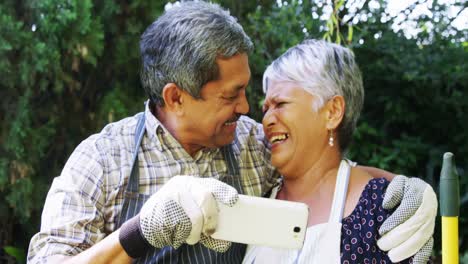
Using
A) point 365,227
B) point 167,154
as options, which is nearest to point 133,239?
point 167,154

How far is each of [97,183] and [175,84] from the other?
13.9 inches

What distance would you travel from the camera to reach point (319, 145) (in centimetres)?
202

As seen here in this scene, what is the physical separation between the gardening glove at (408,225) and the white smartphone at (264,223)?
12.8 inches

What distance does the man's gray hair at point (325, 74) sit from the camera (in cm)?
197

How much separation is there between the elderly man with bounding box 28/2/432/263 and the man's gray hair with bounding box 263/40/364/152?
0.48ft

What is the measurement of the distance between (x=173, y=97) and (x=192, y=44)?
17 centimetres

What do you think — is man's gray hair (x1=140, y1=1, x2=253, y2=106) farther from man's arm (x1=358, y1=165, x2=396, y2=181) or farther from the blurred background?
the blurred background

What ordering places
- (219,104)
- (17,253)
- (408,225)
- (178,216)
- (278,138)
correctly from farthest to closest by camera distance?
(17,253) < (278,138) < (219,104) < (408,225) < (178,216)

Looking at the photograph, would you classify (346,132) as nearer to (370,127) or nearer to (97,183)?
(97,183)

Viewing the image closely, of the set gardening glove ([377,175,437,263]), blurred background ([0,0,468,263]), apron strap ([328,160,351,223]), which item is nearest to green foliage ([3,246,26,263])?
blurred background ([0,0,468,263])

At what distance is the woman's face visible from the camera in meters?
1.99

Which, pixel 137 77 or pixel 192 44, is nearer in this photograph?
pixel 192 44

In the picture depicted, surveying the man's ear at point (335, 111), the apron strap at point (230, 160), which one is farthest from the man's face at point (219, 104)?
the man's ear at point (335, 111)

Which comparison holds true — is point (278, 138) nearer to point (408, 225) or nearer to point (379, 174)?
point (379, 174)
